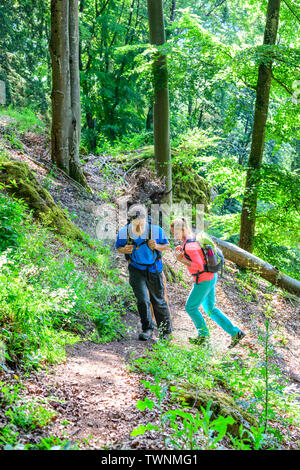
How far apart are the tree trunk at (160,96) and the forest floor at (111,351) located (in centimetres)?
164

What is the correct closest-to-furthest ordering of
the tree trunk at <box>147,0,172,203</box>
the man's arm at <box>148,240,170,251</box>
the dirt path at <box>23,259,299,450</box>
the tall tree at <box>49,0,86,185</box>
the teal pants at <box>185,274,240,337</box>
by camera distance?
the dirt path at <box>23,259,299,450</box> < the man's arm at <box>148,240,170,251</box> < the teal pants at <box>185,274,240,337</box> < the tall tree at <box>49,0,86,185</box> < the tree trunk at <box>147,0,172,203</box>

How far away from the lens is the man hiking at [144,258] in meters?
5.37

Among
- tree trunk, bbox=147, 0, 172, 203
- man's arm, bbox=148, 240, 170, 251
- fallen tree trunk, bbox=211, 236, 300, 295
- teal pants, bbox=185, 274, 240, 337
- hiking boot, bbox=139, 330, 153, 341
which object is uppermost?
tree trunk, bbox=147, 0, 172, 203

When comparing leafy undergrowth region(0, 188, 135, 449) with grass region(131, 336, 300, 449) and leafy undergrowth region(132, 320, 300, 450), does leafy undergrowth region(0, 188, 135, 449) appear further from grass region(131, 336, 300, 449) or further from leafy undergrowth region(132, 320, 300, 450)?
grass region(131, 336, 300, 449)

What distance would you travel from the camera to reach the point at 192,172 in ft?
46.3

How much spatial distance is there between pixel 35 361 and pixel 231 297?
278 inches

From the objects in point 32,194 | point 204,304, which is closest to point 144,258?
point 204,304

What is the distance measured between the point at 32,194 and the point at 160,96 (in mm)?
5319

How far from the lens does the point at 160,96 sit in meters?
10.5

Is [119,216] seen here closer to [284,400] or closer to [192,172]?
[192,172]

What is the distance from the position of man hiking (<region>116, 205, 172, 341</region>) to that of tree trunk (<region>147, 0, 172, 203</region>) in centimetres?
559

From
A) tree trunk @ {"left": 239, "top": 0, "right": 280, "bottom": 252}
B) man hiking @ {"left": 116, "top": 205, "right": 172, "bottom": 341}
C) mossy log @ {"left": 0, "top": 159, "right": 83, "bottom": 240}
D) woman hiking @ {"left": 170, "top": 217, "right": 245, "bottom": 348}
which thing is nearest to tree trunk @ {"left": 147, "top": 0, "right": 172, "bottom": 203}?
tree trunk @ {"left": 239, "top": 0, "right": 280, "bottom": 252}

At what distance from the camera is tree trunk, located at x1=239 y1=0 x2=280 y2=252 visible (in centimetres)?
→ 1012
